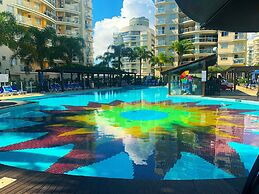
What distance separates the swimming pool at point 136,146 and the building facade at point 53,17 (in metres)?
25.9

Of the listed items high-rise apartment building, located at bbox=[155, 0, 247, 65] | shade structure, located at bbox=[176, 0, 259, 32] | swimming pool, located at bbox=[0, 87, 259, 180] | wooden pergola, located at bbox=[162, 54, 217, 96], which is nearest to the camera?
shade structure, located at bbox=[176, 0, 259, 32]

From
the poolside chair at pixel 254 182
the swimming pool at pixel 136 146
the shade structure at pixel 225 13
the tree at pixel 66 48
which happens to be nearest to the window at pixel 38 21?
the tree at pixel 66 48

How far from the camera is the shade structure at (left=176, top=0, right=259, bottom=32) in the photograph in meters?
2.44

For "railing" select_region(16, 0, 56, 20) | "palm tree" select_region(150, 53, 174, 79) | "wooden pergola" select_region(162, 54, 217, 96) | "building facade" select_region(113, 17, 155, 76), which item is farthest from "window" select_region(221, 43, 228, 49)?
"railing" select_region(16, 0, 56, 20)

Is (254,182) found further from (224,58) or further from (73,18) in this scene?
(73,18)

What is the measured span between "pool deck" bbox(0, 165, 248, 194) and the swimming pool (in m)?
1.04

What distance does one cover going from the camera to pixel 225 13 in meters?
2.78

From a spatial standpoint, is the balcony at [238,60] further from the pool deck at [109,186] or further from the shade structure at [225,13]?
the shade structure at [225,13]

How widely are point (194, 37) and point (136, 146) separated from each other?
177ft

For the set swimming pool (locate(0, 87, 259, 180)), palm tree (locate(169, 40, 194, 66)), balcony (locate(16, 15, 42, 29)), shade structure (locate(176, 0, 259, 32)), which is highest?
balcony (locate(16, 15, 42, 29))

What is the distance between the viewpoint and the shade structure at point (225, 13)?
2.44 meters

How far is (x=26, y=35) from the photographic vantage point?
29.2m

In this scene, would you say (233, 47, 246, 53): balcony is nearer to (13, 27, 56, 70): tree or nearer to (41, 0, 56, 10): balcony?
(13, 27, 56, 70): tree

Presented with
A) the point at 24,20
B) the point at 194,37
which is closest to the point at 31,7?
the point at 24,20
